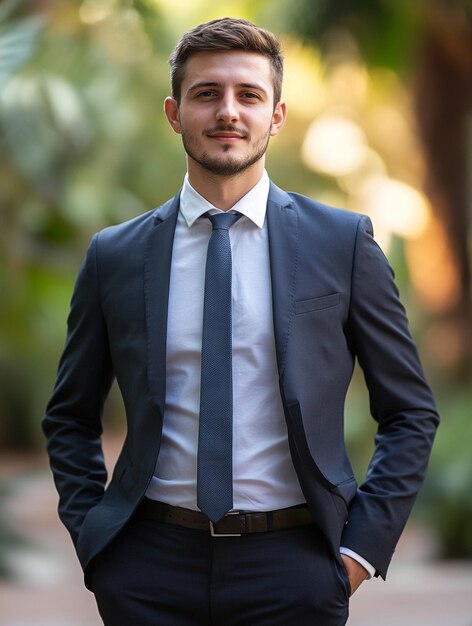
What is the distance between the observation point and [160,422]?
269 centimetres

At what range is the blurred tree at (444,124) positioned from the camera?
32.4ft

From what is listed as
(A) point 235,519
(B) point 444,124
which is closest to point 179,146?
(B) point 444,124

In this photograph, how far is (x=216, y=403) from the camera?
2.64 meters

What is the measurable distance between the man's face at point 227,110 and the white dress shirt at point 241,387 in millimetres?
123

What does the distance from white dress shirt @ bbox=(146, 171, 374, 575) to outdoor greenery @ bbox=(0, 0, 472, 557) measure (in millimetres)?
3141

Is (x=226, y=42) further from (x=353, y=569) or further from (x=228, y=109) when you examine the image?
(x=353, y=569)

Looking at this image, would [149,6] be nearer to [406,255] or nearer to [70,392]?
[70,392]

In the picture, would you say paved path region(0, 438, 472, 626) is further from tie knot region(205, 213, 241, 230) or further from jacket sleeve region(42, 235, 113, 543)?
tie knot region(205, 213, 241, 230)

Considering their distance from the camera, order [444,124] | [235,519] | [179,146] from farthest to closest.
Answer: [179,146] < [444,124] < [235,519]

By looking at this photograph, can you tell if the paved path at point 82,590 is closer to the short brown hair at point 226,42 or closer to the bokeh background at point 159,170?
the bokeh background at point 159,170

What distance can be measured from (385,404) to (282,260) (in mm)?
452

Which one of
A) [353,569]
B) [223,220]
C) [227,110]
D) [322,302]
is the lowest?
[353,569]

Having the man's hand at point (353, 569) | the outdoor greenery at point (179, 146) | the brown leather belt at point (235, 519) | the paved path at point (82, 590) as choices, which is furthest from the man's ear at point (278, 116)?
the paved path at point (82, 590)

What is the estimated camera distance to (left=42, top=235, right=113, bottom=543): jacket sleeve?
2939 mm
